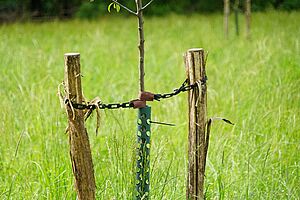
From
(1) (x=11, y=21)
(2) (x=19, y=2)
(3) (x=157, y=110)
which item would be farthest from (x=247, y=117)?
(2) (x=19, y=2)

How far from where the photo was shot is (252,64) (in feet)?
14.1

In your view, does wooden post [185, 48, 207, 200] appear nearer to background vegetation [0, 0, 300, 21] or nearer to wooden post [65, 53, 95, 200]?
wooden post [65, 53, 95, 200]

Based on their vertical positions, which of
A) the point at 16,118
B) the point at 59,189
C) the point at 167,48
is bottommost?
the point at 59,189

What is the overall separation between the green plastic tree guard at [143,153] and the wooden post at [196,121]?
0.14m

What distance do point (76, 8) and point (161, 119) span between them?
8.40m

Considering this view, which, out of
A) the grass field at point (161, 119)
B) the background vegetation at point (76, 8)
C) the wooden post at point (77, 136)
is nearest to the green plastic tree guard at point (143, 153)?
the grass field at point (161, 119)

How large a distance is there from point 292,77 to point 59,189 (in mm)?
2149

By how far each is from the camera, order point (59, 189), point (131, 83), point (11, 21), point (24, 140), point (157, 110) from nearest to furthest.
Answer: point (59, 189), point (24, 140), point (157, 110), point (131, 83), point (11, 21)

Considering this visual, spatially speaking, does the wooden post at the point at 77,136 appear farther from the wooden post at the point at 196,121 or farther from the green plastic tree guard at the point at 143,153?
the wooden post at the point at 196,121

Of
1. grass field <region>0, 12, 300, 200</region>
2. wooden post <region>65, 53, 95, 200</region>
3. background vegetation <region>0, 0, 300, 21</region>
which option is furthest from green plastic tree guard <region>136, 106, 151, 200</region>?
background vegetation <region>0, 0, 300, 21</region>

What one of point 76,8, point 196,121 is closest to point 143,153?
point 196,121

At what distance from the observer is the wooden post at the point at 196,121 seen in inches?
65.4

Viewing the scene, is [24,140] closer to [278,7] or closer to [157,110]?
[157,110]

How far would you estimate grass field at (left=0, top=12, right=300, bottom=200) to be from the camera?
2188 millimetres
